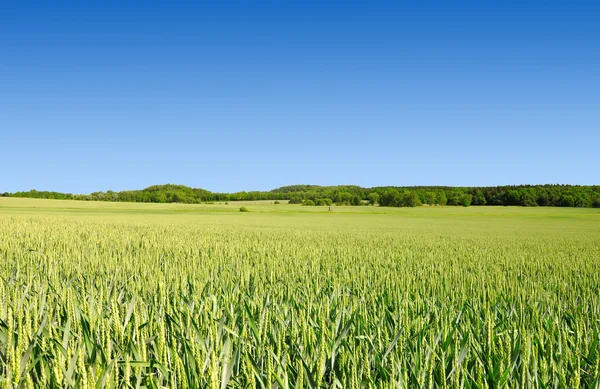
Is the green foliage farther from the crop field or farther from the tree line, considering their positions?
the crop field

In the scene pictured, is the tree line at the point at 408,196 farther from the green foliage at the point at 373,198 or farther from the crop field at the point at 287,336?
the crop field at the point at 287,336

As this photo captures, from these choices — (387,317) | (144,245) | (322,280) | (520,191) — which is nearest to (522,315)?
(387,317)

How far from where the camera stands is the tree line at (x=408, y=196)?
81238 millimetres

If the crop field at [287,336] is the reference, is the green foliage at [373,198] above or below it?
above

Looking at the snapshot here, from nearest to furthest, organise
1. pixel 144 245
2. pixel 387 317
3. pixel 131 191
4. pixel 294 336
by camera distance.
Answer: pixel 294 336, pixel 387 317, pixel 144 245, pixel 131 191

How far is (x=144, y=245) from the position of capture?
39.0 ft

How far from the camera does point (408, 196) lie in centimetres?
8381

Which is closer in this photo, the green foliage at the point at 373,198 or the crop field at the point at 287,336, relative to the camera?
the crop field at the point at 287,336

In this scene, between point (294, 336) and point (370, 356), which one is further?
point (294, 336)

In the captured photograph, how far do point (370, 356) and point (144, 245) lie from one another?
1001 cm

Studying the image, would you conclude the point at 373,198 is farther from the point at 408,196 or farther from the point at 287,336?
the point at 287,336

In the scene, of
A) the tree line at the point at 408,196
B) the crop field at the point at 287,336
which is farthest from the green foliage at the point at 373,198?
the crop field at the point at 287,336

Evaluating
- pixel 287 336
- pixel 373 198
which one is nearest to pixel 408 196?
pixel 373 198

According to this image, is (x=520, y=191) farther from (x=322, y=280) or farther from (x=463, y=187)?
(x=322, y=280)
